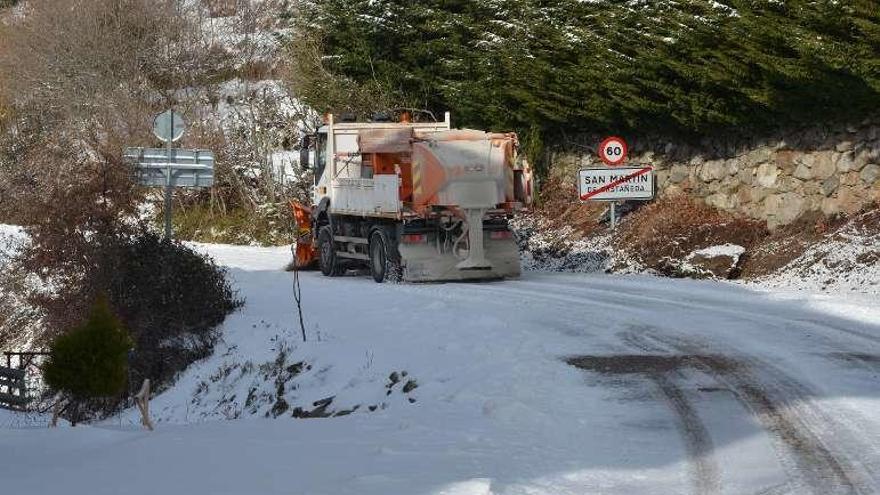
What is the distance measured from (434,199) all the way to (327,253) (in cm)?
432

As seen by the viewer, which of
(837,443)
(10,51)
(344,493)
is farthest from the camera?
(10,51)

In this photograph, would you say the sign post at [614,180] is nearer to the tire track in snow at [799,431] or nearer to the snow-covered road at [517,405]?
the snow-covered road at [517,405]

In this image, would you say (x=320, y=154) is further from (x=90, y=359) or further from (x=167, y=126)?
(x=90, y=359)

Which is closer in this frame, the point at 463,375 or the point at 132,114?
the point at 463,375

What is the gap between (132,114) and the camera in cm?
4125

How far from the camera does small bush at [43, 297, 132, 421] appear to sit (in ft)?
38.2

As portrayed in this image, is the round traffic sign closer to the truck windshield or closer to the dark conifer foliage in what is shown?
the truck windshield

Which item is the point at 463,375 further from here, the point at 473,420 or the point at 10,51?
the point at 10,51

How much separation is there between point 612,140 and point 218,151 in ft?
59.1

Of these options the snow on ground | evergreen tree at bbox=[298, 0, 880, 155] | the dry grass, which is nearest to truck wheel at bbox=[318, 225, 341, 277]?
the dry grass

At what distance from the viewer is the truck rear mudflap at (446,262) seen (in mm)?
21281

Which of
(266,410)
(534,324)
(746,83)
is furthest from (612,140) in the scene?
(266,410)

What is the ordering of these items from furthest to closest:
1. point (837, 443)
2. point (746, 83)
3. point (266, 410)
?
point (746, 83), point (266, 410), point (837, 443)

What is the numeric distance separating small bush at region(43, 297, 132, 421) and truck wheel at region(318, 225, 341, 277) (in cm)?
1245
